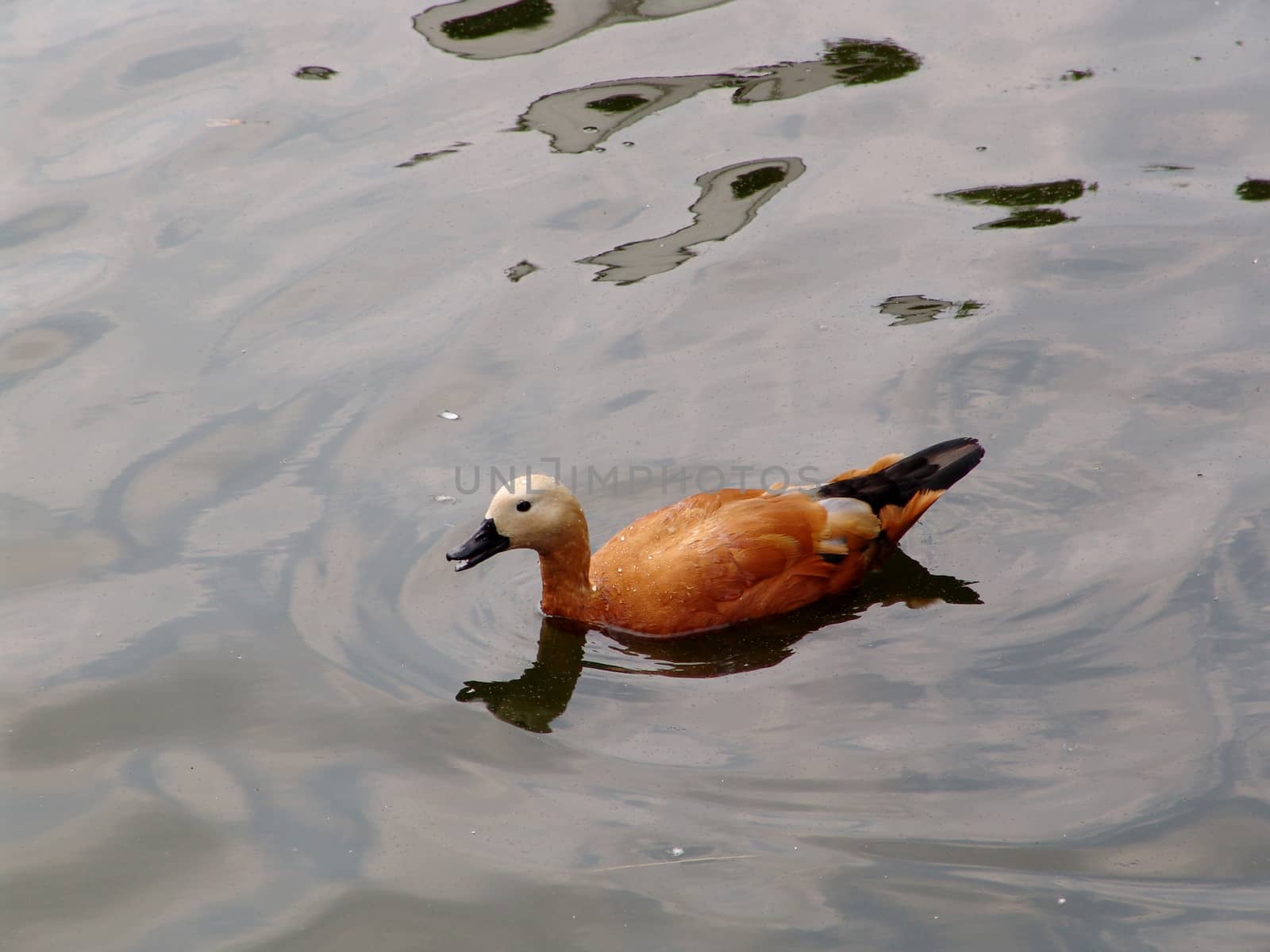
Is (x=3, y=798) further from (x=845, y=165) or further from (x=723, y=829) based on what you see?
(x=845, y=165)

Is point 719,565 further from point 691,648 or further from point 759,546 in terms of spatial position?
point 691,648

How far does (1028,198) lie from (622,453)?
3.37m

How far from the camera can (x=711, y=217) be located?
8672mm

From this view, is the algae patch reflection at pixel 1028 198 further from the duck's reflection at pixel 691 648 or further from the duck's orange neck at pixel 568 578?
the duck's orange neck at pixel 568 578

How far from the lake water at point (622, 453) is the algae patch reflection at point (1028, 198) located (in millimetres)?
40

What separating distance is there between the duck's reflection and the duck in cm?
6

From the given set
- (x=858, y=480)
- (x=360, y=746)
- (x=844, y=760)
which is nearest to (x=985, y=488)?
(x=858, y=480)

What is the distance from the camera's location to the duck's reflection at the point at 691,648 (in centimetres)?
591

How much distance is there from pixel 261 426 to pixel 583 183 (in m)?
2.90

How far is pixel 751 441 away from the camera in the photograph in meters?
7.12

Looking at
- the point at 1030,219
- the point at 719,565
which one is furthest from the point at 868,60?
the point at 719,565

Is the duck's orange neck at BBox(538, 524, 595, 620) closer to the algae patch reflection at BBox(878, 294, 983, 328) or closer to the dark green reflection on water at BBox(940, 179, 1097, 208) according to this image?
the algae patch reflection at BBox(878, 294, 983, 328)

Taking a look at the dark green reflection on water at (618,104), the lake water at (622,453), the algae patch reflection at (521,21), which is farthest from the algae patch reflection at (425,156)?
the algae patch reflection at (521,21)

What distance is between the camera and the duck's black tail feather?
6457 millimetres
